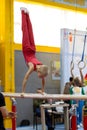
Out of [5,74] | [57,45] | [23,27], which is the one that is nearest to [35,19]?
[57,45]

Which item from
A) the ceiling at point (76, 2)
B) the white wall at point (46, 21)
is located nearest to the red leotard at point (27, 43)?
the white wall at point (46, 21)

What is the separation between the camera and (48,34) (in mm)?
9531

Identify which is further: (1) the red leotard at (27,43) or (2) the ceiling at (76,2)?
(2) the ceiling at (76,2)

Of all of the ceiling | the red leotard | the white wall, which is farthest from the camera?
the ceiling

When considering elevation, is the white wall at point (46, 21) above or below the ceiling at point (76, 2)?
below

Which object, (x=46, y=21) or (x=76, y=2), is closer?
(x=46, y=21)

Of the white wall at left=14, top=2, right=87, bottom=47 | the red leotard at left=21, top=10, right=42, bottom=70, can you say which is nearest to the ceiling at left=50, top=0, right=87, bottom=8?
the white wall at left=14, top=2, right=87, bottom=47

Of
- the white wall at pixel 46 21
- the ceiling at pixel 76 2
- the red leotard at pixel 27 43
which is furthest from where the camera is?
the ceiling at pixel 76 2

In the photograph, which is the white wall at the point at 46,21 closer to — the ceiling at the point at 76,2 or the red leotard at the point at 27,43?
the ceiling at the point at 76,2

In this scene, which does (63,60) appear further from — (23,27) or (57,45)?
(23,27)

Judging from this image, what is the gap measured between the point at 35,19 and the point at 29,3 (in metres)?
0.50

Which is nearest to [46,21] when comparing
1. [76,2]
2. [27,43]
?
[76,2]

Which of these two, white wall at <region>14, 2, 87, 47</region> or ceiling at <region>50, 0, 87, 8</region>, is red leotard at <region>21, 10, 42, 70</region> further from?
ceiling at <region>50, 0, 87, 8</region>

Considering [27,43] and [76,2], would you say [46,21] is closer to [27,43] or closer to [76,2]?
[76,2]
